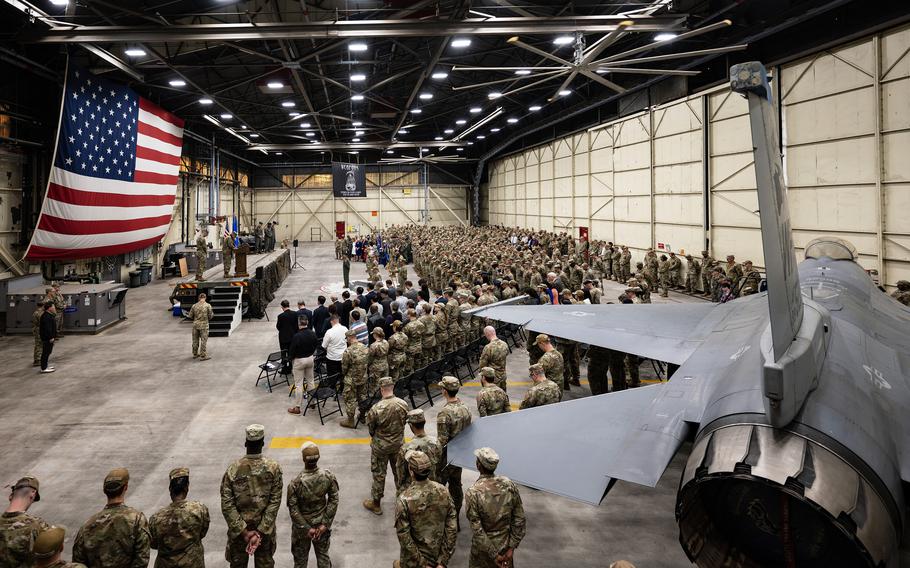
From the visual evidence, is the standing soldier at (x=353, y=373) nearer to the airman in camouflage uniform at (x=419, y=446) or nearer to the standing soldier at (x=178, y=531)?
the airman in camouflage uniform at (x=419, y=446)

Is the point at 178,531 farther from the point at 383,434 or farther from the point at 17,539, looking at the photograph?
the point at 383,434

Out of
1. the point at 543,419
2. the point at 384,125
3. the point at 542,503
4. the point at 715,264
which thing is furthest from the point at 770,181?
the point at 384,125

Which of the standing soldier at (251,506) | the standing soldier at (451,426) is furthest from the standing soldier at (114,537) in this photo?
the standing soldier at (451,426)

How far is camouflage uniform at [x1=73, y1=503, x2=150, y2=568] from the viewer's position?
3520mm

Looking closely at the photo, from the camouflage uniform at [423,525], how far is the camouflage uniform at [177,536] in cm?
149

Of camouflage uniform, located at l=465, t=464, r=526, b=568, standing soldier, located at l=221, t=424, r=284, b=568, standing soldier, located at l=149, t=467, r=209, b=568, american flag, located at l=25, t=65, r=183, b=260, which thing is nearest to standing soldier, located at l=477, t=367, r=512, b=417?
camouflage uniform, located at l=465, t=464, r=526, b=568

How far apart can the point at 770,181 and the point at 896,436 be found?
6.87 feet

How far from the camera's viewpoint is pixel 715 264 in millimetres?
17562

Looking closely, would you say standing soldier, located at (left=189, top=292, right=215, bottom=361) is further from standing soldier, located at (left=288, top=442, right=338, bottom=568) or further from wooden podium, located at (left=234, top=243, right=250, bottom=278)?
standing soldier, located at (left=288, top=442, right=338, bottom=568)

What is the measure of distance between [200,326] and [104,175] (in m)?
8.56

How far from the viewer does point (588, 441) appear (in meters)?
3.72

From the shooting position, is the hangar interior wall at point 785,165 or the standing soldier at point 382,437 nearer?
the standing soldier at point 382,437

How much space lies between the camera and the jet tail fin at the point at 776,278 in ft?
8.19

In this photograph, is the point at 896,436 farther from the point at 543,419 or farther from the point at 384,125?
the point at 384,125
